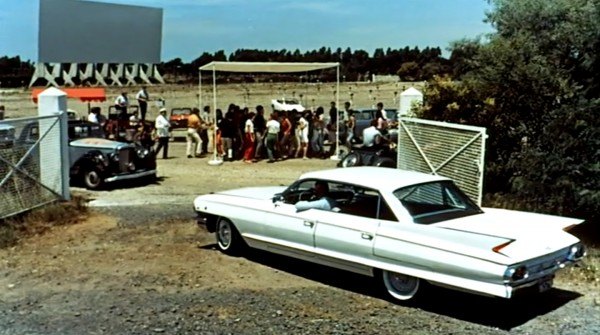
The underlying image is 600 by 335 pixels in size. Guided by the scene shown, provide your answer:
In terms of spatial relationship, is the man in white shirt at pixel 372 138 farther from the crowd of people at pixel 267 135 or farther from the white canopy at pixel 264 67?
the white canopy at pixel 264 67

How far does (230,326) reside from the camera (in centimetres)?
702

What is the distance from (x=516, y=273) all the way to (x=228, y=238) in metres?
4.36

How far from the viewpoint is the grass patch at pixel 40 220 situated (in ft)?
36.9

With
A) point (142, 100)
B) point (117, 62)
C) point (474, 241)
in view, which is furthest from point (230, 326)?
point (117, 62)

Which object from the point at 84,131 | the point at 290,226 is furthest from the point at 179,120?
the point at 290,226

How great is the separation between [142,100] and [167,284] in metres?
20.9

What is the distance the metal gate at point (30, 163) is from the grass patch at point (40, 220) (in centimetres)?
20

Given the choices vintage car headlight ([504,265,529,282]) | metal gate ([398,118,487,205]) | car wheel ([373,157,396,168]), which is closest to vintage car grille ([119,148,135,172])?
car wheel ([373,157,396,168])

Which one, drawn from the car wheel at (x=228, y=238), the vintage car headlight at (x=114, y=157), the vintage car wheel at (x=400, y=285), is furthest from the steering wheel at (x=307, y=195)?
the vintage car headlight at (x=114, y=157)

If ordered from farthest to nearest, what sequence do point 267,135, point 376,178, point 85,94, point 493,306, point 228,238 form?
1. point 85,94
2. point 267,135
3. point 228,238
4. point 376,178
5. point 493,306

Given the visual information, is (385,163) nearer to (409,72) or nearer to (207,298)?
(207,298)

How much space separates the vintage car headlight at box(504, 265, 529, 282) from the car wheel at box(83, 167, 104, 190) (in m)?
11.5

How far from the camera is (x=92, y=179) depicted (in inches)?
646

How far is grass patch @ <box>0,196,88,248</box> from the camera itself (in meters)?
11.2
